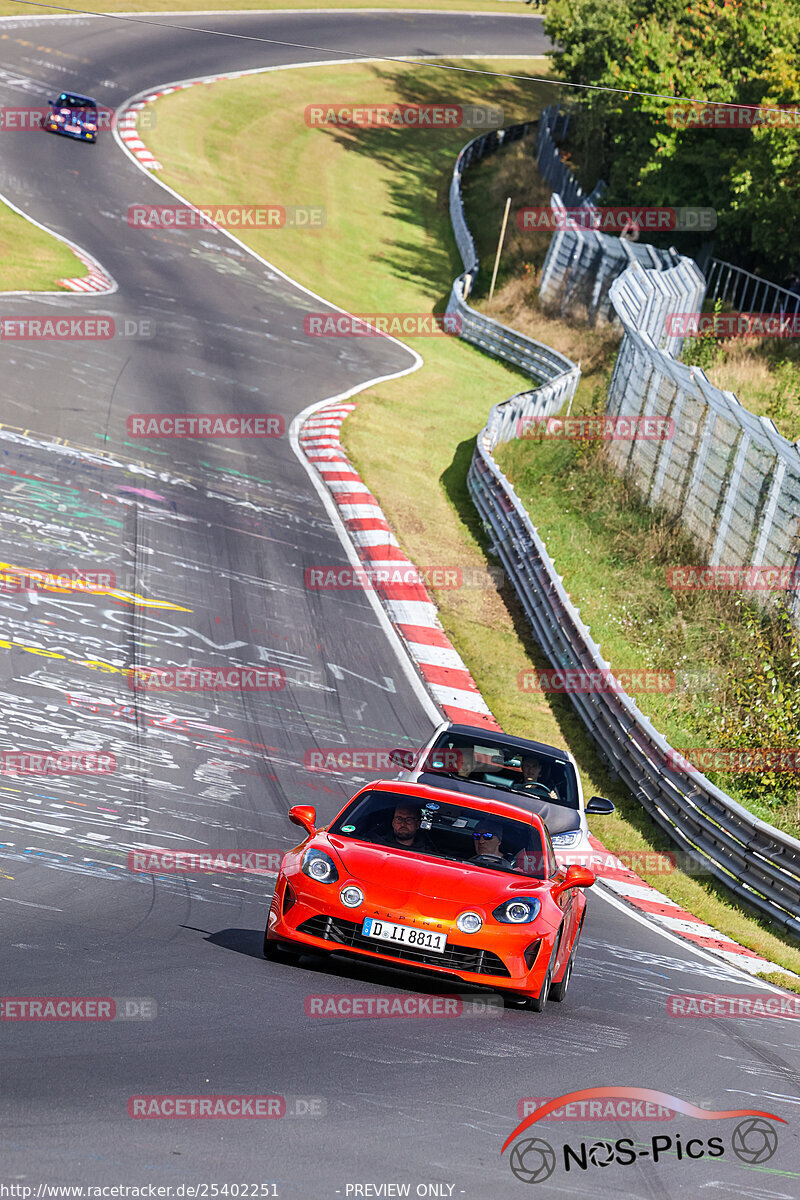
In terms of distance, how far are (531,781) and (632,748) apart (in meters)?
3.79

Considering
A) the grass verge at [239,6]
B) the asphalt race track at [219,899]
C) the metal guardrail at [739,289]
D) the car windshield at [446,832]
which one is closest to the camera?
the asphalt race track at [219,899]

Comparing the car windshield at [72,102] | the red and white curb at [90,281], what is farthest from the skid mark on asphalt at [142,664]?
the car windshield at [72,102]

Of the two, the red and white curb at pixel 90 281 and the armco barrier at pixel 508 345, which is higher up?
the red and white curb at pixel 90 281

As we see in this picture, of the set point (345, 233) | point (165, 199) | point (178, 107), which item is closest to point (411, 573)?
point (165, 199)

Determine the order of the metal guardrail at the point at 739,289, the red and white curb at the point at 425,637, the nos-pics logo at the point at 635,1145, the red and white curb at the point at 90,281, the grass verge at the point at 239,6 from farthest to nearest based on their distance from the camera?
the grass verge at the point at 239,6 → the metal guardrail at the point at 739,289 → the red and white curb at the point at 90,281 → the red and white curb at the point at 425,637 → the nos-pics logo at the point at 635,1145

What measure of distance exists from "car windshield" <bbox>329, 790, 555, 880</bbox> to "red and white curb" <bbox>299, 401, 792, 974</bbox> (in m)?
3.75

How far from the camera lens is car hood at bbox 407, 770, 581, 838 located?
11406mm

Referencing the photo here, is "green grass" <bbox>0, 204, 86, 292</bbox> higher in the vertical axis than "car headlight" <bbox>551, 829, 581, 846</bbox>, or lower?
higher

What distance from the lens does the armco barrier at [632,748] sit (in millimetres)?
13727

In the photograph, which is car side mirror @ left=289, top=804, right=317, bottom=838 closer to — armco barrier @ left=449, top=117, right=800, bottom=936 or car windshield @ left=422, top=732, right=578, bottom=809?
car windshield @ left=422, top=732, right=578, bottom=809

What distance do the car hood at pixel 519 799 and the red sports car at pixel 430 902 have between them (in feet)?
5.48

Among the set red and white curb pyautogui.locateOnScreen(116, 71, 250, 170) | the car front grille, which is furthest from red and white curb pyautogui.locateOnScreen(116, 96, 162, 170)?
the car front grille

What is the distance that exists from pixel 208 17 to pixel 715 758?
192 feet

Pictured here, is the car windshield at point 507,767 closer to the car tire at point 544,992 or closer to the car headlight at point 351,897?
the car tire at point 544,992
